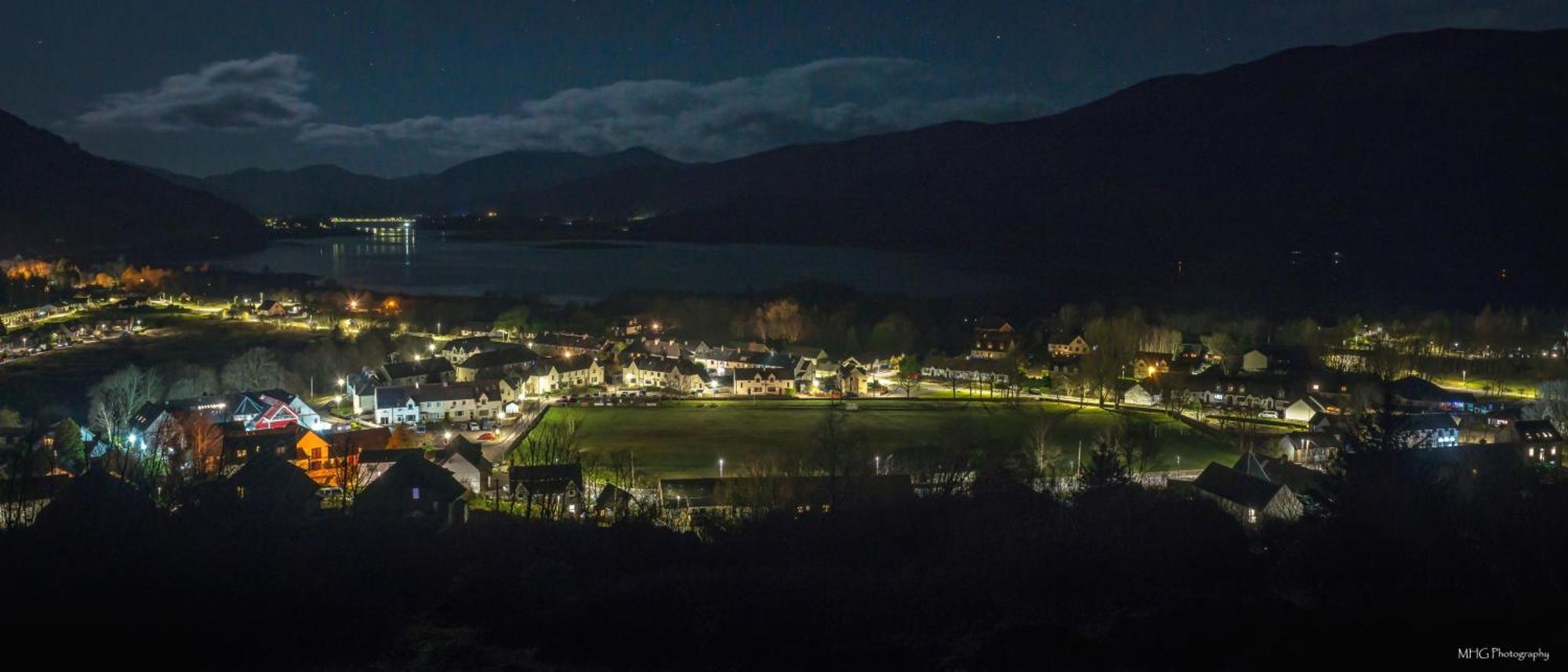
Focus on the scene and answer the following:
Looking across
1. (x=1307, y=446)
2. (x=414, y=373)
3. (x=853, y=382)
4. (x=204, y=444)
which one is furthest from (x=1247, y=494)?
(x=414, y=373)

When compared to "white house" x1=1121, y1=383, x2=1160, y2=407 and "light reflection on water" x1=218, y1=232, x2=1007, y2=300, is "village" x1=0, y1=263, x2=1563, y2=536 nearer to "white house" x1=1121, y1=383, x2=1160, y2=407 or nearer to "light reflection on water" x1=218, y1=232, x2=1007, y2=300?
"white house" x1=1121, y1=383, x2=1160, y2=407

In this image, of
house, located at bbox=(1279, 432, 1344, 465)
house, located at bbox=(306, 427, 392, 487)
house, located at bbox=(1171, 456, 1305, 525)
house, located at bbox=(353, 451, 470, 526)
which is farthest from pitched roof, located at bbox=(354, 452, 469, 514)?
house, located at bbox=(1279, 432, 1344, 465)

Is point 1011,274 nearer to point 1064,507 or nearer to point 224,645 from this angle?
point 1064,507

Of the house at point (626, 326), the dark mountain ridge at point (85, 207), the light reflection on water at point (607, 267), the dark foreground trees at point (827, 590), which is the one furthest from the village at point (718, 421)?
the dark mountain ridge at point (85, 207)

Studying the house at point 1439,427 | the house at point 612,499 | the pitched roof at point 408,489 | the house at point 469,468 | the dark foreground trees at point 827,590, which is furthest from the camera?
the house at point 1439,427

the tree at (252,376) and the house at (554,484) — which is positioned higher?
the tree at (252,376)

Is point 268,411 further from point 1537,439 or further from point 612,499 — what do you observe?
point 1537,439

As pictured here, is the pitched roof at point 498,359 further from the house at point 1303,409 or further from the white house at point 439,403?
the house at point 1303,409
